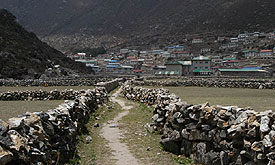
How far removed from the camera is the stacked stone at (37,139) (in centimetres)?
632

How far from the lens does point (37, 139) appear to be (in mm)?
7539

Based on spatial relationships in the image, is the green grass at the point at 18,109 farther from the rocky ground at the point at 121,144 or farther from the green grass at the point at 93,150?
the green grass at the point at 93,150

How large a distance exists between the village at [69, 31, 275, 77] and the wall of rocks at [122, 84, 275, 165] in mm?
80871

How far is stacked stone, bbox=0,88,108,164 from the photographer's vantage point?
249 inches

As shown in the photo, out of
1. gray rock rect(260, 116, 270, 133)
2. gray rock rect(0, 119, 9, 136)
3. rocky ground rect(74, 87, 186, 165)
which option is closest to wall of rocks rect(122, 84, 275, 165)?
gray rock rect(260, 116, 270, 133)

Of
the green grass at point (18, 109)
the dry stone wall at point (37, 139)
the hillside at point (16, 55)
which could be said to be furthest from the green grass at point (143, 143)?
the hillside at point (16, 55)

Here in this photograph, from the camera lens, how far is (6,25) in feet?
309

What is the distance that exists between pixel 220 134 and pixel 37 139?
5612 millimetres

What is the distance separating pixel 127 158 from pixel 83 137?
3675mm

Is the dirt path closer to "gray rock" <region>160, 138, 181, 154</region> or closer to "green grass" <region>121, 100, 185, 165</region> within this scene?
"green grass" <region>121, 100, 185, 165</region>

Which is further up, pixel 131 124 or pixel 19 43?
pixel 19 43

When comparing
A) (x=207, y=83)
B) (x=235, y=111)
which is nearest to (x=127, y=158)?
(x=235, y=111)

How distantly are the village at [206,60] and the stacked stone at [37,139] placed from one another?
83934 millimetres

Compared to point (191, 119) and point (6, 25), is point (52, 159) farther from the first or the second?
point (6, 25)
